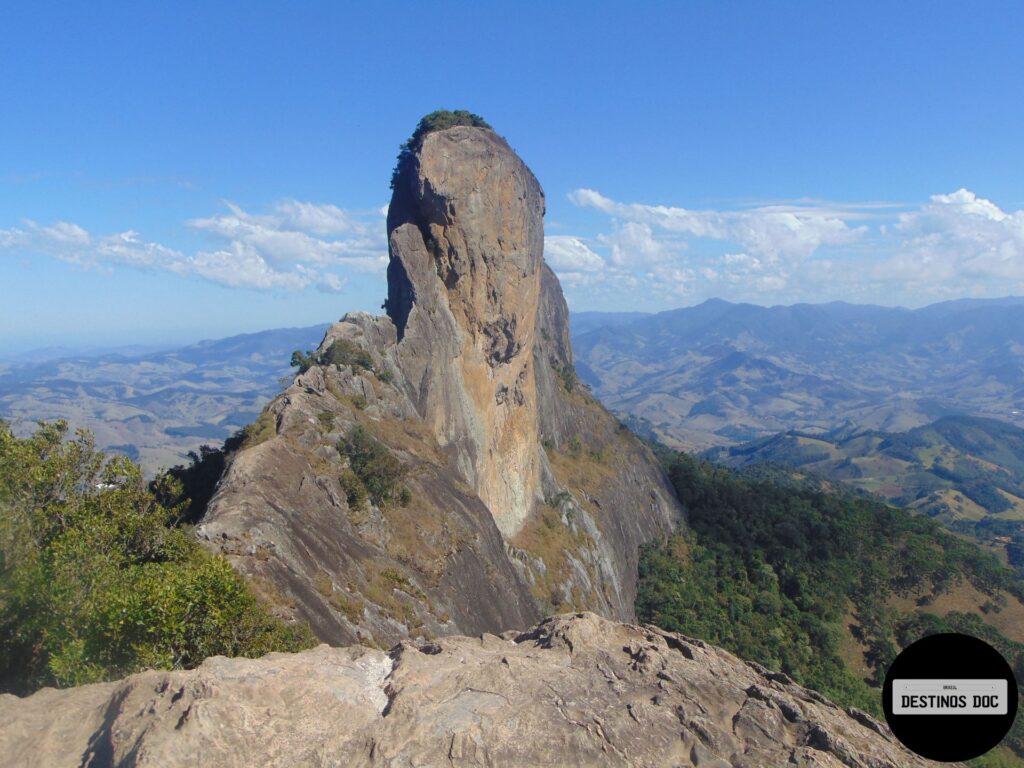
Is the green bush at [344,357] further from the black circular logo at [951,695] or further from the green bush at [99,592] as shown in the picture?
the black circular logo at [951,695]

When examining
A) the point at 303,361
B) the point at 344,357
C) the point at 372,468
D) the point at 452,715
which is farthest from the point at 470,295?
the point at 452,715

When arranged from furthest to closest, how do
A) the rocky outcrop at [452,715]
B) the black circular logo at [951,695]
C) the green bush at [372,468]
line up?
the green bush at [372,468], the rocky outcrop at [452,715], the black circular logo at [951,695]

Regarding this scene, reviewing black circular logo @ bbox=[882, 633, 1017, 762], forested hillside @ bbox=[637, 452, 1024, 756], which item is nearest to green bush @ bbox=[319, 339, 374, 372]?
black circular logo @ bbox=[882, 633, 1017, 762]

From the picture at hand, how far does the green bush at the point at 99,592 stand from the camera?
46.1ft

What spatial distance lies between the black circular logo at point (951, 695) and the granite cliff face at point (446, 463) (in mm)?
14798


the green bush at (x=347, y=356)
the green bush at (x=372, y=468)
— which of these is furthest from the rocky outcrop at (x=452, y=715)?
the green bush at (x=347, y=356)

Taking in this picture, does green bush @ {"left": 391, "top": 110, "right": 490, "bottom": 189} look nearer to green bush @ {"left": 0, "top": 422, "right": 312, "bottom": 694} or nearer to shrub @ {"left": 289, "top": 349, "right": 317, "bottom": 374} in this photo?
shrub @ {"left": 289, "top": 349, "right": 317, "bottom": 374}

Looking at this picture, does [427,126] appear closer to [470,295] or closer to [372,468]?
[470,295]

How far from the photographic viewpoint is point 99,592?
14.7m

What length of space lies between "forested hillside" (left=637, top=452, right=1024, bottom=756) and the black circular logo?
4135cm

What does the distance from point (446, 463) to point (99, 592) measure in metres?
23.8

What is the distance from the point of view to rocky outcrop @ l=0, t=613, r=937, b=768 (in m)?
10.5

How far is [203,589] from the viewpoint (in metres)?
14.7

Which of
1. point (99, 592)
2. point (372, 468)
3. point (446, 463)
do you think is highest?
point (99, 592)
